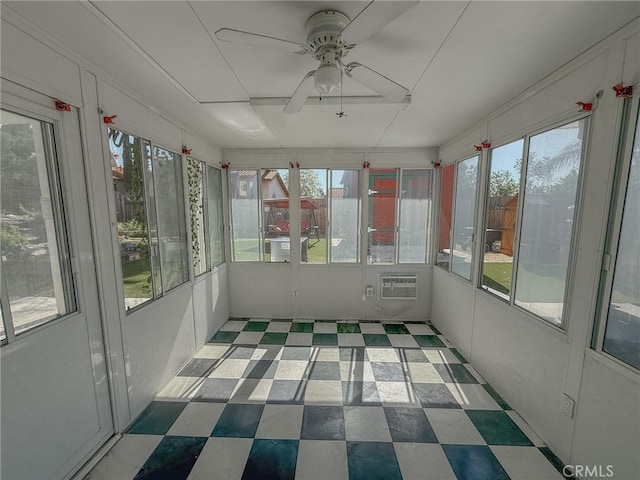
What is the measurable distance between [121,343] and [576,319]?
2.95m

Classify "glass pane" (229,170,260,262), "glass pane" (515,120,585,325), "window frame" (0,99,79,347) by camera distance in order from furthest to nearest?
"glass pane" (229,170,260,262) < "glass pane" (515,120,585,325) < "window frame" (0,99,79,347)

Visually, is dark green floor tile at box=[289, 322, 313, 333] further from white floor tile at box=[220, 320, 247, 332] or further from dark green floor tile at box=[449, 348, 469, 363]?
dark green floor tile at box=[449, 348, 469, 363]

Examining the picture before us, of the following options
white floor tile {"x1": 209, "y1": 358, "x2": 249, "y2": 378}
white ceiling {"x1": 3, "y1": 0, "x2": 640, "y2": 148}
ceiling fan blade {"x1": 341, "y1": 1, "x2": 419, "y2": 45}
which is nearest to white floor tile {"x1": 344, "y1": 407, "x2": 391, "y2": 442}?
white floor tile {"x1": 209, "y1": 358, "x2": 249, "y2": 378}

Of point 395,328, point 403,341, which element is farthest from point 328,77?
point 395,328

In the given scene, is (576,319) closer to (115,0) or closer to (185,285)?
(115,0)

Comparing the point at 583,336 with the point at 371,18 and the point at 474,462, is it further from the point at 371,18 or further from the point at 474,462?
the point at 371,18

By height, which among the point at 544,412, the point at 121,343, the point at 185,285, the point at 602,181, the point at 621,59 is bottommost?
the point at 544,412

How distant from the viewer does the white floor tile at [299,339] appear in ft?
10.0

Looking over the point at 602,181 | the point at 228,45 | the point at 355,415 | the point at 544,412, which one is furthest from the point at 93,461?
the point at 602,181

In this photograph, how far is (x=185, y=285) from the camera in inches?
103

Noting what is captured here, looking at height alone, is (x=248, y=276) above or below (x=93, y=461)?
above

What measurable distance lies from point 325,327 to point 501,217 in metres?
2.39

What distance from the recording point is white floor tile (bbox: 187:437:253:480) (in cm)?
152

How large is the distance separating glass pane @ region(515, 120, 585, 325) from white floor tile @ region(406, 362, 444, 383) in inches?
39.5
